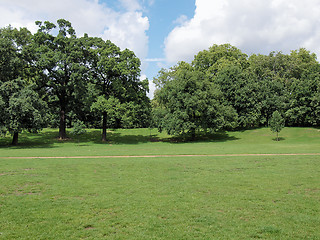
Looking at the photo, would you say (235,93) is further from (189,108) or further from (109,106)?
(109,106)

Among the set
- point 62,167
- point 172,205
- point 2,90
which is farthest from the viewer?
point 2,90

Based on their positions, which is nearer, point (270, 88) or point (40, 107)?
point (40, 107)

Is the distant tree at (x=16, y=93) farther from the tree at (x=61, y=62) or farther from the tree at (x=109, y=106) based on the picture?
the tree at (x=109, y=106)

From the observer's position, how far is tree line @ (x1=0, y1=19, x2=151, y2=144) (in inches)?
1239

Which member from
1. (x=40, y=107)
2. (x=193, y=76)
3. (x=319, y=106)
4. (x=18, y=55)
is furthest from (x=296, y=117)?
(x=18, y=55)

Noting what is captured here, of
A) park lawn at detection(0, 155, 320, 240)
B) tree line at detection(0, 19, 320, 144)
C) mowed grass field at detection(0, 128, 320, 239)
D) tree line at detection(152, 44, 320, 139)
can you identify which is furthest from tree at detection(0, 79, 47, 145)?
tree line at detection(152, 44, 320, 139)

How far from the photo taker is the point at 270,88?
56844mm

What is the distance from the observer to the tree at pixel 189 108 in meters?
40.2

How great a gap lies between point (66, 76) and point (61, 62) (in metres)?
2.15

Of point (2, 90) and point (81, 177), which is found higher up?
point (2, 90)

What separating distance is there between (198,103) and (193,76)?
5.66 metres

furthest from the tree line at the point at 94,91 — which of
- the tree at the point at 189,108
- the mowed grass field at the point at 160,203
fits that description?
the mowed grass field at the point at 160,203

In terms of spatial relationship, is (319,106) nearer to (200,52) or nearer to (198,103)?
(198,103)

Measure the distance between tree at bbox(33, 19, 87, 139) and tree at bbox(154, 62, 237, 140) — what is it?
571 inches
